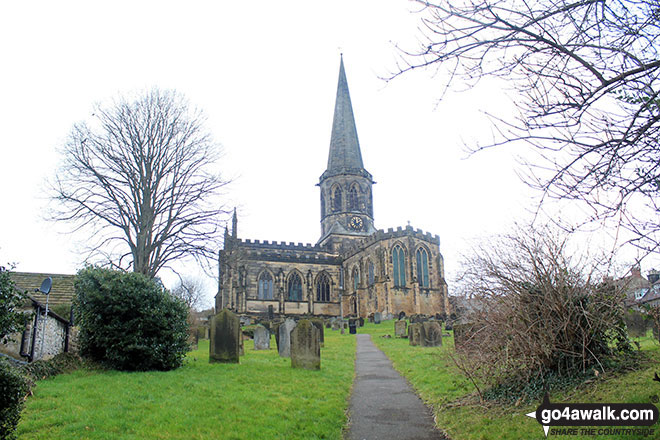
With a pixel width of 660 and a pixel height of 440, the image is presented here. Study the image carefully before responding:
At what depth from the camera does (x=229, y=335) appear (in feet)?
37.6

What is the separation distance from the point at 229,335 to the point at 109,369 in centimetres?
271

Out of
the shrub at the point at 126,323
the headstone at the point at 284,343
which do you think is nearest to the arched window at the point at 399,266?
the headstone at the point at 284,343

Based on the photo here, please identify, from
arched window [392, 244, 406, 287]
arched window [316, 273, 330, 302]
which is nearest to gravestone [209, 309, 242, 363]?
arched window [392, 244, 406, 287]

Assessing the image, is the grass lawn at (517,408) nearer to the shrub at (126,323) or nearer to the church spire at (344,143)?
the shrub at (126,323)

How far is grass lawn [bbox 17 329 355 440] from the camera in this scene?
546 centimetres

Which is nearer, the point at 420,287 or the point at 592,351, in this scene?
the point at 592,351

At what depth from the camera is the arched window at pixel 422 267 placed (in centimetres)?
3932

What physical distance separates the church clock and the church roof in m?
5.09

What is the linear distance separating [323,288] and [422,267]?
11.2 m

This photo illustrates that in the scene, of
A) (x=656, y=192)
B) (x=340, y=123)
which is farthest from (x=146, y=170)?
(x=340, y=123)

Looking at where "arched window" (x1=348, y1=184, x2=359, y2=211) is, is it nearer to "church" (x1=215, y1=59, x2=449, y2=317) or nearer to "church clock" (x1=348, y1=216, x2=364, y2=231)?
"church" (x1=215, y1=59, x2=449, y2=317)

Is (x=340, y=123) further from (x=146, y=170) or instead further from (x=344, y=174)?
(x=146, y=170)

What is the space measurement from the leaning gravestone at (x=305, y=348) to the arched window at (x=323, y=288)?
3541 cm

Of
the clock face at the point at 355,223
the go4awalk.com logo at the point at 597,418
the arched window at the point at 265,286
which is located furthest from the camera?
the clock face at the point at 355,223
